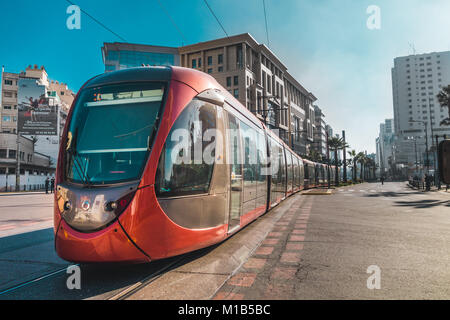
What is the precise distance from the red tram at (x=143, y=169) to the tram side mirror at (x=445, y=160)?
2948 mm

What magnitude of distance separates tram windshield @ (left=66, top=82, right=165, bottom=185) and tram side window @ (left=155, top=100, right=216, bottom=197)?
11.1 inches

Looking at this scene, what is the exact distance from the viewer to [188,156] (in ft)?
14.7

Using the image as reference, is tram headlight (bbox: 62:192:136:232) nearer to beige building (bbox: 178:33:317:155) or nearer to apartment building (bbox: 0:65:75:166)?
apartment building (bbox: 0:65:75:166)

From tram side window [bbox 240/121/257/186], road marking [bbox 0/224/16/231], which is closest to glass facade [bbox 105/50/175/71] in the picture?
road marking [bbox 0/224/16/231]

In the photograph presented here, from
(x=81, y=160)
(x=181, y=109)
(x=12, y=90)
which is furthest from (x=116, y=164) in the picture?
(x=12, y=90)

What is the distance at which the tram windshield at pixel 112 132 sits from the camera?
4.07m

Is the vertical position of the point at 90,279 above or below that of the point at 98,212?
below

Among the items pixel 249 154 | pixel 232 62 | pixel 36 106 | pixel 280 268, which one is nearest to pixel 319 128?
pixel 232 62

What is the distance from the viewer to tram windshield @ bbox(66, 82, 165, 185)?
4.07m

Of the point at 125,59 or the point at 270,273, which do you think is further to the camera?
the point at 125,59

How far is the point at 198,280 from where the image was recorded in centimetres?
402

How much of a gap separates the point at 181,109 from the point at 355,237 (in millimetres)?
4901

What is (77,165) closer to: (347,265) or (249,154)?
(249,154)

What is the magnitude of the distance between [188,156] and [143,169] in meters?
0.74
